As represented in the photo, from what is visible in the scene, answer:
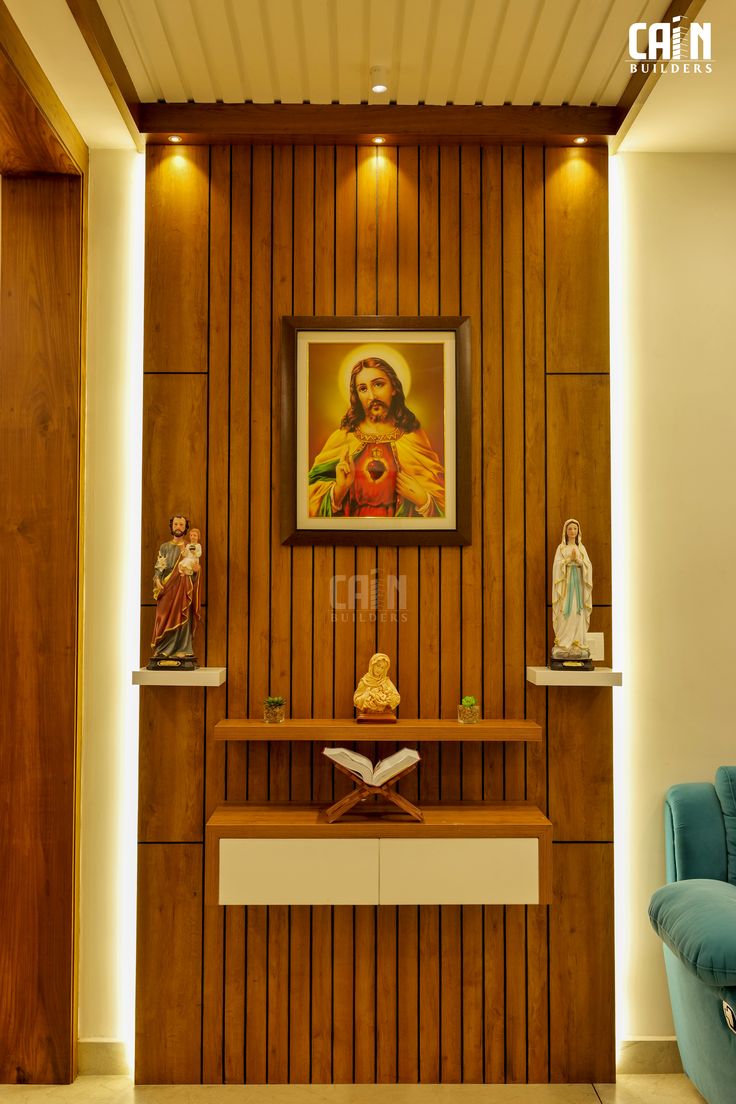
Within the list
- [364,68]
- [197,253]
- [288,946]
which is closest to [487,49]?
[364,68]

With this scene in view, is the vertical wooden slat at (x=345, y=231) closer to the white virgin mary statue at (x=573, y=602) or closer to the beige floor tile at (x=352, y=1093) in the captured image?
the white virgin mary statue at (x=573, y=602)

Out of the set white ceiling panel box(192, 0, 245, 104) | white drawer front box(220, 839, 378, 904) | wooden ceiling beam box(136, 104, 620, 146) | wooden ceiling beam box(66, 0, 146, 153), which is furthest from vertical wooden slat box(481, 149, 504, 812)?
wooden ceiling beam box(66, 0, 146, 153)

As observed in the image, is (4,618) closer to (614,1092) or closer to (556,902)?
(556,902)

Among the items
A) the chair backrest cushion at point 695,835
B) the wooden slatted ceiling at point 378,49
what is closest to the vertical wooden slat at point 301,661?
the wooden slatted ceiling at point 378,49

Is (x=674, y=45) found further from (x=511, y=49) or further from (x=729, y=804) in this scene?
(x=729, y=804)

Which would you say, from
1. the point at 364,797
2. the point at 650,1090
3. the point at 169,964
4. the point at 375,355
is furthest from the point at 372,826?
the point at 375,355

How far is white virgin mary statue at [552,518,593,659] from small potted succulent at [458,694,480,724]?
0.33 m

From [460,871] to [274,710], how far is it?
811mm

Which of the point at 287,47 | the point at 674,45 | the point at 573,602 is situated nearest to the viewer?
the point at 674,45

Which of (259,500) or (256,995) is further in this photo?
(259,500)

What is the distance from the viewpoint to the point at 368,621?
299 cm

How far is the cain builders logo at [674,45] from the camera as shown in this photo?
2434mm

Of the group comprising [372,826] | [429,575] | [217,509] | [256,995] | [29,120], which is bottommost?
[256,995]

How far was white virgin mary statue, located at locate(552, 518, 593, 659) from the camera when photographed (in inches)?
112
